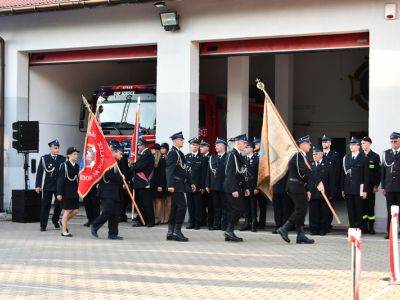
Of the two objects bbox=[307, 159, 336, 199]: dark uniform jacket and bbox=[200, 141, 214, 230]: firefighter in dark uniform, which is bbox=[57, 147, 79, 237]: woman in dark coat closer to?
bbox=[200, 141, 214, 230]: firefighter in dark uniform

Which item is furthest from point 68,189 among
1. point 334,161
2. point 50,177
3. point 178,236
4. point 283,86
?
point 283,86

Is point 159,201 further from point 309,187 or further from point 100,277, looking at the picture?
point 100,277

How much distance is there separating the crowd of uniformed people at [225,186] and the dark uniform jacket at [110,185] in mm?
19

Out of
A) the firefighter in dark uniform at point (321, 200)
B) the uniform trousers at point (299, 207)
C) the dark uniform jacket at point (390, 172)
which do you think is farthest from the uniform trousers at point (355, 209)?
the uniform trousers at point (299, 207)

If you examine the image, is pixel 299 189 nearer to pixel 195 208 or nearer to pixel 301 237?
pixel 301 237

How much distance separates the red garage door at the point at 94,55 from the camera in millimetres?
19172

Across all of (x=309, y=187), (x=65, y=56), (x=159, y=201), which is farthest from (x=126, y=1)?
(x=309, y=187)

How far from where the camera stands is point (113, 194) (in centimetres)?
1449

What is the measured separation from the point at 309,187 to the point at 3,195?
8.93 metres

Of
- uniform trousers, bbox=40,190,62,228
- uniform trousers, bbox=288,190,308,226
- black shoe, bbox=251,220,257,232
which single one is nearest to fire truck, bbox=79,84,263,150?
uniform trousers, bbox=40,190,62,228

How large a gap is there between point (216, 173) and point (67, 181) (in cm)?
308

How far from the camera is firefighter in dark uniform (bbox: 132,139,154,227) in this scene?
16.6m

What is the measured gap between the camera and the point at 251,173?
16.1 meters

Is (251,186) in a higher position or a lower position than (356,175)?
lower
